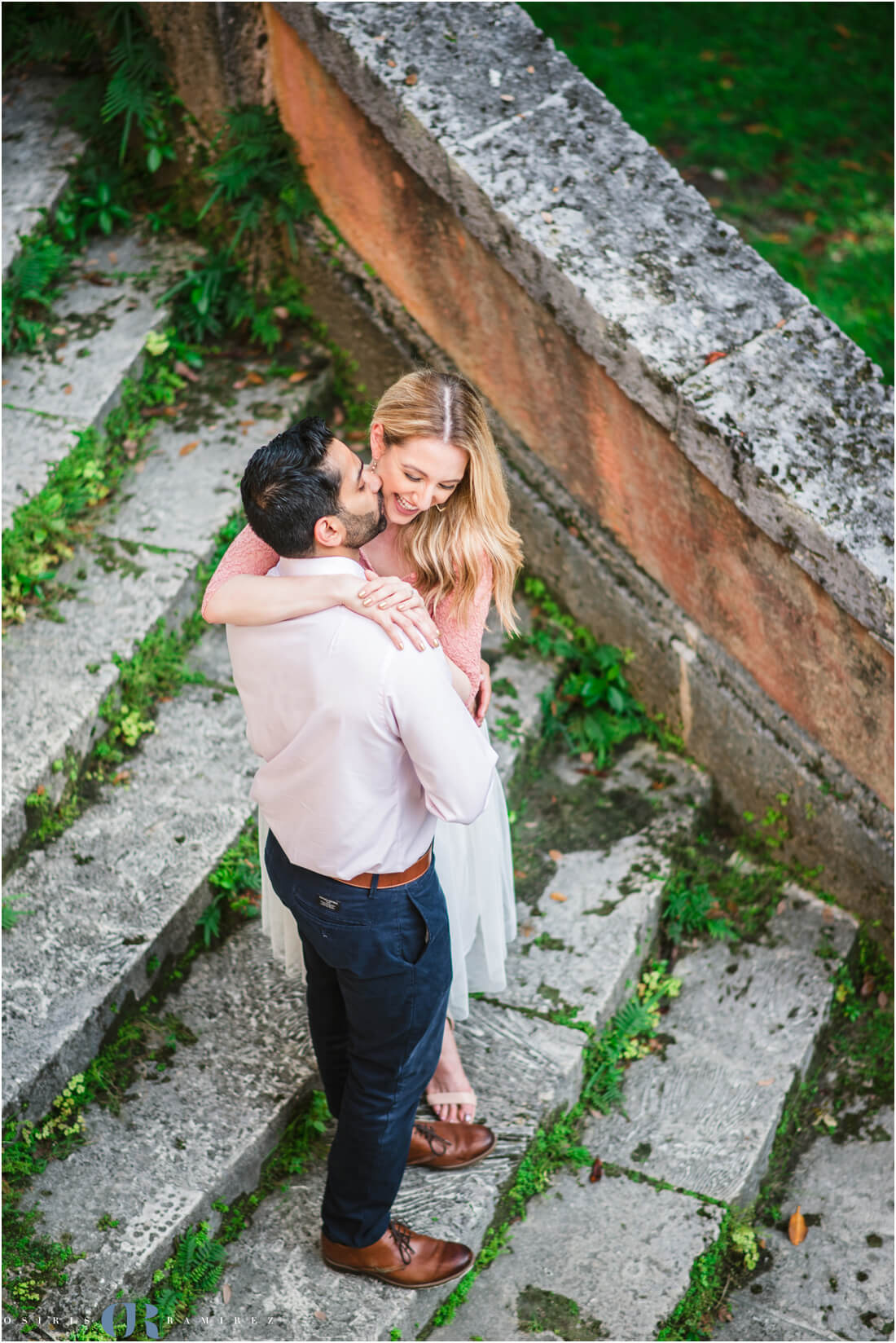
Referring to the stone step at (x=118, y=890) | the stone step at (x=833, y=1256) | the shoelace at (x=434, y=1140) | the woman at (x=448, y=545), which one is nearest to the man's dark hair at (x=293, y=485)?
the woman at (x=448, y=545)

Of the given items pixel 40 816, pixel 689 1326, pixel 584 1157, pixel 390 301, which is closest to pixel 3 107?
pixel 390 301

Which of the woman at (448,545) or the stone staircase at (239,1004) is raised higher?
the woman at (448,545)

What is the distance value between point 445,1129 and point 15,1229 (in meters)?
1.12

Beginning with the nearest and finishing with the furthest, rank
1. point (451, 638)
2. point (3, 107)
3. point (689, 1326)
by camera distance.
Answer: point (451, 638)
point (689, 1326)
point (3, 107)

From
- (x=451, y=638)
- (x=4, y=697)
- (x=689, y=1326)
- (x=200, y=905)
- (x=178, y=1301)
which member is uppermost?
(x=451, y=638)

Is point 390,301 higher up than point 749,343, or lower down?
lower down

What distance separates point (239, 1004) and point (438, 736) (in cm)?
160

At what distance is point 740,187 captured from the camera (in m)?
6.05

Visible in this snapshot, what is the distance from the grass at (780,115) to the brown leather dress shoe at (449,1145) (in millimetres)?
3705

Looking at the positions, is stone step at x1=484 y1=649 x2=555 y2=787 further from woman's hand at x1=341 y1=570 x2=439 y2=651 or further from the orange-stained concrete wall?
woman's hand at x1=341 y1=570 x2=439 y2=651

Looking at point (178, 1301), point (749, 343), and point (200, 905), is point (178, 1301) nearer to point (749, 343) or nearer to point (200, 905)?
point (200, 905)

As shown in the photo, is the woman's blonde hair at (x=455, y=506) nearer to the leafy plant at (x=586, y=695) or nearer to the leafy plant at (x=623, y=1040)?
the leafy plant at (x=586, y=695)

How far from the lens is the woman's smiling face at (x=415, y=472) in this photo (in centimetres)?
271

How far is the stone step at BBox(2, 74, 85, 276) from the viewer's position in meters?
4.61
